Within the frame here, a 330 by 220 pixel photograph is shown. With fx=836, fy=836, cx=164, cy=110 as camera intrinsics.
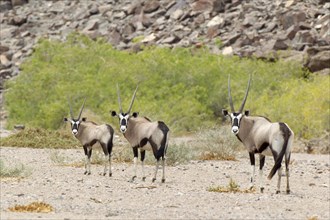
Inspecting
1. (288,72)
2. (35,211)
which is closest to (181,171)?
(35,211)

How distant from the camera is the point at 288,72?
160 feet

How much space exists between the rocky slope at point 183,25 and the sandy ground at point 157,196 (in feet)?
100

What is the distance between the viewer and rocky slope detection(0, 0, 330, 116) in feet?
193

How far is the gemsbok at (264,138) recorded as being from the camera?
1630cm

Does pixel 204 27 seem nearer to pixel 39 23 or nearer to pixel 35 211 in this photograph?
pixel 39 23

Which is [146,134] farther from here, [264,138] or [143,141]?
[264,138]

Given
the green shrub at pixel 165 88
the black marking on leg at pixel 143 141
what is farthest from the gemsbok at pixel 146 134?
the green shrub at pixel 165 88

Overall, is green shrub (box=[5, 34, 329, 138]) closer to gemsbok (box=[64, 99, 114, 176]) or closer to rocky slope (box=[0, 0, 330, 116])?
rocky slope (box=[0, 0, 330, 116])

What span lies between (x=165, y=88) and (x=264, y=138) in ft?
84.5

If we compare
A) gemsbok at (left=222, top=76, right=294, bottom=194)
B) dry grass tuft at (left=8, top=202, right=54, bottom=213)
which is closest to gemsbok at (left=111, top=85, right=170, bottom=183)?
gemsbok at (left=222, top=76, right=294, bottom=194)

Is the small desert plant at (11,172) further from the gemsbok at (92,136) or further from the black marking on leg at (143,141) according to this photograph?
the black marking on leg at (143,141)

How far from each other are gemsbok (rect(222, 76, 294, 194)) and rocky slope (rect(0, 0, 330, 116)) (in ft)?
109

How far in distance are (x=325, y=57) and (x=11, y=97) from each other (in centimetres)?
1898

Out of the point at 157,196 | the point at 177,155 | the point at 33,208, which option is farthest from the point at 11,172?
the point at 177,155
